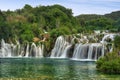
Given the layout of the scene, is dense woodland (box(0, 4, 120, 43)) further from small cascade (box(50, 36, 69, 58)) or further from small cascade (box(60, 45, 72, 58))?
small cascade (box(60, 45, 72, 58))

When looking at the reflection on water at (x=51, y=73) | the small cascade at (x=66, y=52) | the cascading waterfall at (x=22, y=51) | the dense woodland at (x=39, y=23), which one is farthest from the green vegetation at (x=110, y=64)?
the dense woodland at (x=39, y=23)

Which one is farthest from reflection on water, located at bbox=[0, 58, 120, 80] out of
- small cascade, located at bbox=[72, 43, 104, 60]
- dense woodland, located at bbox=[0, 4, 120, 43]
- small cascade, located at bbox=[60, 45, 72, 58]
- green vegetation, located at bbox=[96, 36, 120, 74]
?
dense woodland, located at bbox=[0, 4, 120, 43]

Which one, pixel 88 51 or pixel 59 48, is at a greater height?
pixel 88 51

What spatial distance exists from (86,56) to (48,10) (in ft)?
188

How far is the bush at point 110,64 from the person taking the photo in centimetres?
4016

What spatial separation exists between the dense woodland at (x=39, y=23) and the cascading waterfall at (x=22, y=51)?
359 cm

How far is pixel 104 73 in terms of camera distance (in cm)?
3969

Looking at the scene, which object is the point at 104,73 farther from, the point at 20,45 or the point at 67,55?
the point at 20,45

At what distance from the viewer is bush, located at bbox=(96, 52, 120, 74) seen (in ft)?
132

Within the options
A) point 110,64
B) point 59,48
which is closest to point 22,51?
point 59,48

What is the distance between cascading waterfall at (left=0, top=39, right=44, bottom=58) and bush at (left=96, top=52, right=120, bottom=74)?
4465 centimetres

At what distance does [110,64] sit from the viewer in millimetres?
40562

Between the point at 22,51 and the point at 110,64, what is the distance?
160ft

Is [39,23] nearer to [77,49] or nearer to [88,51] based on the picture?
[77,49]
